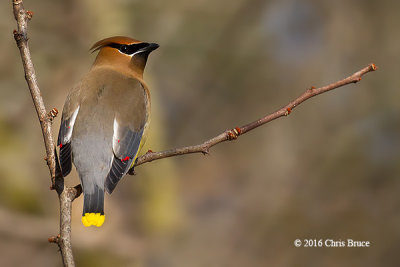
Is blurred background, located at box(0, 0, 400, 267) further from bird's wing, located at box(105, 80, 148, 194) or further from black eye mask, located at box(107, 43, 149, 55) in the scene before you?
bird's wing, located at box(105, 80, 148, 194)

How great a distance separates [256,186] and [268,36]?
235 centimetres

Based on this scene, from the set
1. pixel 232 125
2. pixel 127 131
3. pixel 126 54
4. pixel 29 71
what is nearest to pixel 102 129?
pixel 127 131

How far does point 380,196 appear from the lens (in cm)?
694

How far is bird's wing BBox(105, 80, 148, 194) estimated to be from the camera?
3.84 m

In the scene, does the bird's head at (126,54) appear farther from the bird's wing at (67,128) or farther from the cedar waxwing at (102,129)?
the bird's wing at (67,128)

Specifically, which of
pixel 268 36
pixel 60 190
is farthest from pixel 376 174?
pixel 60 190

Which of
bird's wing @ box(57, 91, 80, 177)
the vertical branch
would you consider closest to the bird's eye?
bird's wing @ box(57, 91, 80, 177)

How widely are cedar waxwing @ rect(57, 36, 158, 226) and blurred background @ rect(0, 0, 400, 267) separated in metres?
3.15

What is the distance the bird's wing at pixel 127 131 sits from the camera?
384 centimetres

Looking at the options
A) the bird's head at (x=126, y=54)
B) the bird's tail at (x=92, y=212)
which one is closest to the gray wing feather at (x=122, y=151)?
the bird's tail at (x=92, y=212)

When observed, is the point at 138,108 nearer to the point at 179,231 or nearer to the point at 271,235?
the point at 271,235

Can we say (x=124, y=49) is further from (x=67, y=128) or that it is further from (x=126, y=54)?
(x=67, y=128)

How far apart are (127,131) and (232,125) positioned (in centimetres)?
680

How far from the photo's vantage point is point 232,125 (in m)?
10.8
